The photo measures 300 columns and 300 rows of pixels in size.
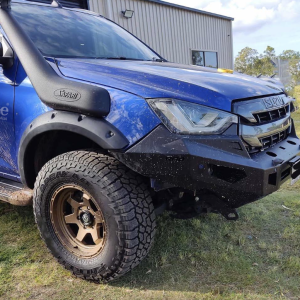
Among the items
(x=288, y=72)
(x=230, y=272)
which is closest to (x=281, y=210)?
(x=230, y=272)

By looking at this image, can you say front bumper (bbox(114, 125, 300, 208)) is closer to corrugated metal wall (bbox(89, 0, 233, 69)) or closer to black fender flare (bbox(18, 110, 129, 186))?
black fender flare (bbox(18, 110, 129, 186))

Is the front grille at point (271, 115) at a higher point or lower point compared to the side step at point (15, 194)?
higher

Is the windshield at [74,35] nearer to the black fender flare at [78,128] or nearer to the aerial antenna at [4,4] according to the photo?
the aerial antenna at [4,4]

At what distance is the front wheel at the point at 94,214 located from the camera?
203 cm

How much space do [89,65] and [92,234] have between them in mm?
1206

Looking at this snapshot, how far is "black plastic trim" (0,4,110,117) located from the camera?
1.94m

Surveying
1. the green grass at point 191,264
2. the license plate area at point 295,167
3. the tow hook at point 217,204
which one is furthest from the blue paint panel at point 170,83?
the green grass at point 191,264

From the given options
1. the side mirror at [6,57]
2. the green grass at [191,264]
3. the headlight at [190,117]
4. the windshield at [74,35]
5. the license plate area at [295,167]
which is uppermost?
the windshield at [74,35]

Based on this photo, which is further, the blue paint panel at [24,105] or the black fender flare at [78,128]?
the blue paint panel at [24,105]

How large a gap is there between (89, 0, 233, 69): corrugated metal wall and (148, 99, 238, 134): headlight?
28.9 ft

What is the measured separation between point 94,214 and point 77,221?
223mm

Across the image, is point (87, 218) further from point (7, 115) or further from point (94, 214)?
point (7, 115)

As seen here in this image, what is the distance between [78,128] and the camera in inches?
79.6

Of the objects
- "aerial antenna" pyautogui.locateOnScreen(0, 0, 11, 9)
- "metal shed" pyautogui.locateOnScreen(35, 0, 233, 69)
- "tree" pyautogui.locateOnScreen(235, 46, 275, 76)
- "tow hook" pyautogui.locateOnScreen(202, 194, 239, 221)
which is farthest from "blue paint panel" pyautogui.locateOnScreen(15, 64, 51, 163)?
"tree" pyautogui.locateOnScreen(235, 46, 275, 76)
